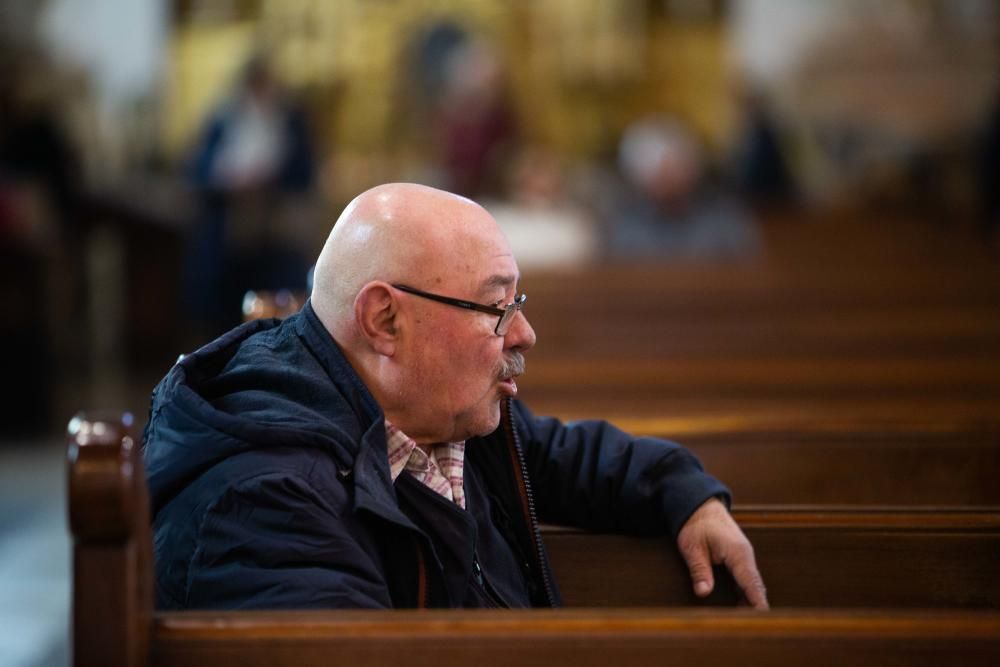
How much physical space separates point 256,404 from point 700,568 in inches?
25.5

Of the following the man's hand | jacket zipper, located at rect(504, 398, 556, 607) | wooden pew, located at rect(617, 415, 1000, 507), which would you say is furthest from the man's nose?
wooden pew, located at rect(617, 415, 1000, 507)

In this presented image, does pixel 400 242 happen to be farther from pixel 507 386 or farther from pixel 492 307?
pixel 507 386

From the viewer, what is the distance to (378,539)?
1.53 metres

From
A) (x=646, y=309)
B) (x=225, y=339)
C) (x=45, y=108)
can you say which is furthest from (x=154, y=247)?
(x=225, y=339)

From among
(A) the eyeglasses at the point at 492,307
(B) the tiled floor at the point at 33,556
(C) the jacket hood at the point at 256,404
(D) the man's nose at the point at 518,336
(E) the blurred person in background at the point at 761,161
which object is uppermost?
(E) the blurred person in background at the point at 761,161

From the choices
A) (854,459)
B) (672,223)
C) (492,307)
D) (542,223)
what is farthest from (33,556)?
(672,223)

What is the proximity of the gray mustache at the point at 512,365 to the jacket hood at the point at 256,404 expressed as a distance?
0.72 ft

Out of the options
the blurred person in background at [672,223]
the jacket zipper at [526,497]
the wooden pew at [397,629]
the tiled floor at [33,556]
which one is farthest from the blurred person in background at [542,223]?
the wooden pew at [397,629]

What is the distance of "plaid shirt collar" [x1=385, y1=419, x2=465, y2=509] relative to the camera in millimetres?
1655

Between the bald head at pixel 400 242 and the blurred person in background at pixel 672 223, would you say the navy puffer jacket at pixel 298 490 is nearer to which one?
the bald head at pixel 400 242

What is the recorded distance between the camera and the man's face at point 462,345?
167 centimetres

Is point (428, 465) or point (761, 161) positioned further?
point (761, 161)

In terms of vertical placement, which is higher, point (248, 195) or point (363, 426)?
point (248, 195)

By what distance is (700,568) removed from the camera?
172 centimetres
